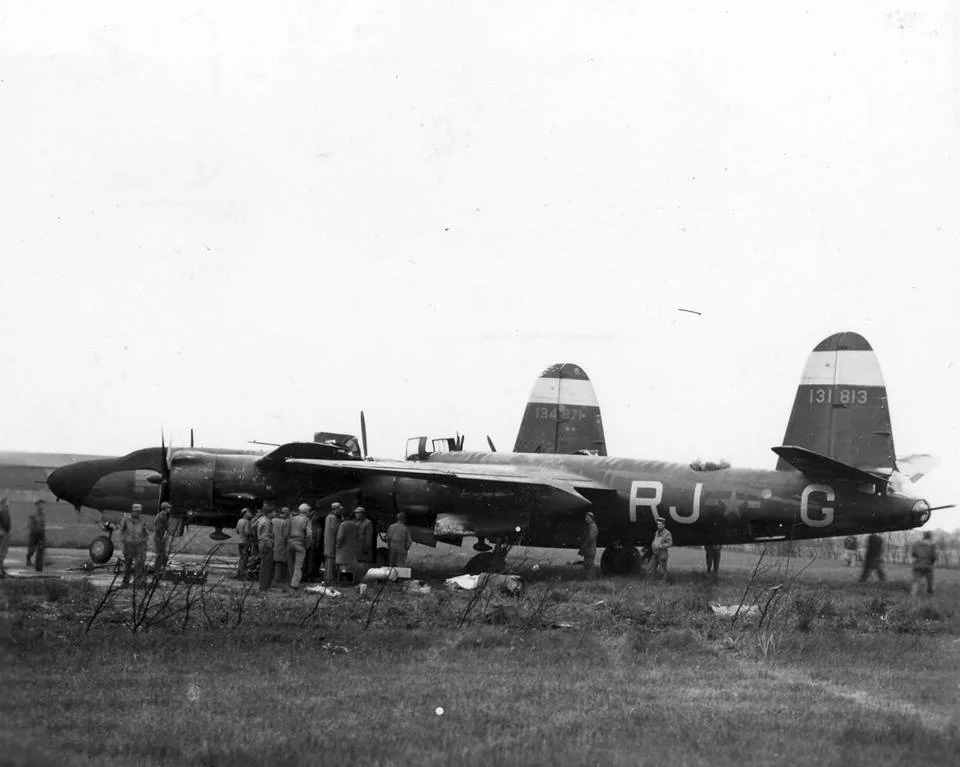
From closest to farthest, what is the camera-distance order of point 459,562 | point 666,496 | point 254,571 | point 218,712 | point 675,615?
point 218,712 < point 675,615 < point 254,571 < point 666,496 < point 459,562

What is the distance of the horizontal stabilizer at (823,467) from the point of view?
22266mm

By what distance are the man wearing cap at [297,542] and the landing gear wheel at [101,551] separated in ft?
14.0

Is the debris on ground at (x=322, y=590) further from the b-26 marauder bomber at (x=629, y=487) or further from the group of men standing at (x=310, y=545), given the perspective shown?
the b-26 marauder bomber at (x=629, y=487)

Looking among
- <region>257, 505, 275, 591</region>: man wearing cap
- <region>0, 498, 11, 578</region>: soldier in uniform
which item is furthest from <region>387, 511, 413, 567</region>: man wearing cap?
<region>0, 498, 11, 578</region>: soldier in uniform

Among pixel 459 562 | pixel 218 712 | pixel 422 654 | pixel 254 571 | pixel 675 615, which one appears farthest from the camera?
pixel 459 562

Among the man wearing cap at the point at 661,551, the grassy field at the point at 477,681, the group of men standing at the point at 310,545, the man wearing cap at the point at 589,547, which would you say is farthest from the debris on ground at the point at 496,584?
the man wearing cap at the point at 661,551

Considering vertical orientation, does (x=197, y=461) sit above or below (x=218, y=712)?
above

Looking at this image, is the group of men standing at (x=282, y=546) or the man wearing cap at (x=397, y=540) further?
the man wearing cap at (x=397, y=540)

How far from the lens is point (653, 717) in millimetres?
10688

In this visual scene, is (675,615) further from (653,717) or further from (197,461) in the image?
(197,461)

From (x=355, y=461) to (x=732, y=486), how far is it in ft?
25.8

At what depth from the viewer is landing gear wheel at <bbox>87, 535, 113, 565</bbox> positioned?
23312 mm

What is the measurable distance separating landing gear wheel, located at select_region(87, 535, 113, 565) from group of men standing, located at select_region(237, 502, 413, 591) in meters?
2.67

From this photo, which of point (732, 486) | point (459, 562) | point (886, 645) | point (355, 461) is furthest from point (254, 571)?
point (886, 645)
